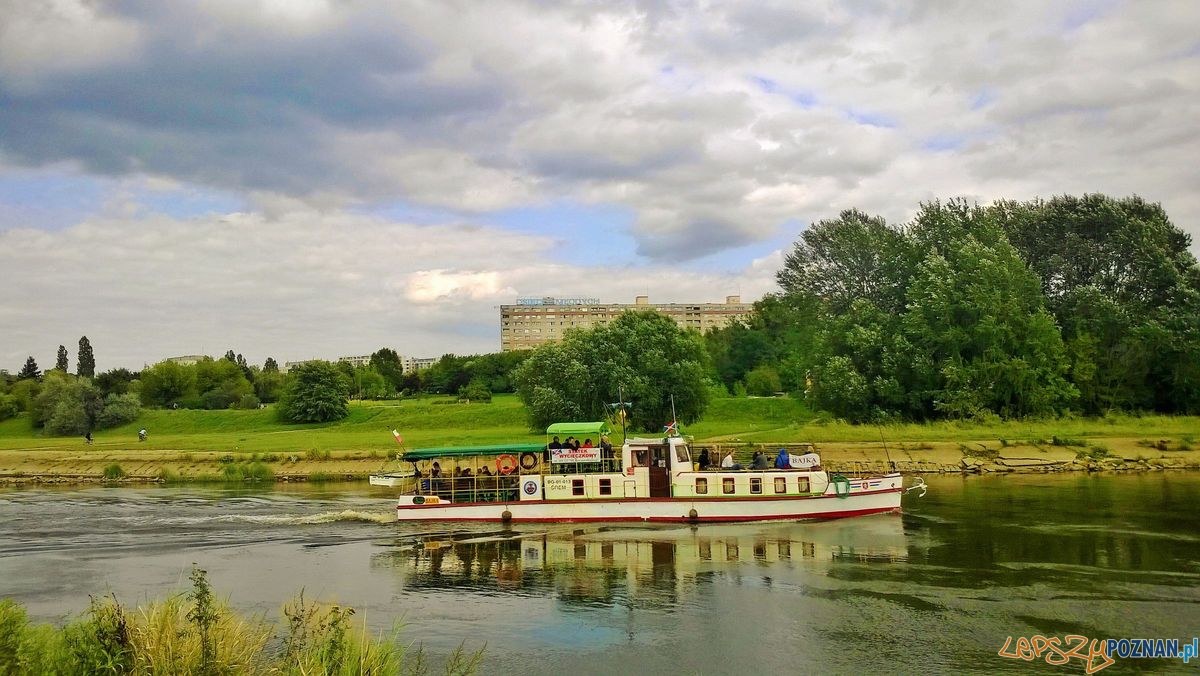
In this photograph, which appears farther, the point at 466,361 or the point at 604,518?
the point at 466,361

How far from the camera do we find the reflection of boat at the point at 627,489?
1551 inches

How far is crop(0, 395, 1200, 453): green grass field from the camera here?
2452 inches

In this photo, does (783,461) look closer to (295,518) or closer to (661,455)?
(661,455)

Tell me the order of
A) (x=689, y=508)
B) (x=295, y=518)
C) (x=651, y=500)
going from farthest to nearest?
(x=295, y=518), (x=651, y=500), (x=689, y=508)

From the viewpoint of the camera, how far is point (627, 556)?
107ft

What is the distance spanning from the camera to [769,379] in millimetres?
114750

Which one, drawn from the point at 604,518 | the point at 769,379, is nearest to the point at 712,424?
the point at 769,379

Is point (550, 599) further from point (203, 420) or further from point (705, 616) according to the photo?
point (203, 420)

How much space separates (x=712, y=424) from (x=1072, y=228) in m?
35.7

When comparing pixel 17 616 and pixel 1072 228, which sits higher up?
pixel 1072 228

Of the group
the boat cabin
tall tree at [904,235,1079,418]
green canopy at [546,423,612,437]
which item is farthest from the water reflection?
tall tree at [904,235,1079,418]

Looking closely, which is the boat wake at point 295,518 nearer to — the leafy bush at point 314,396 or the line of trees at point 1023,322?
the line of trees at point 1023,322

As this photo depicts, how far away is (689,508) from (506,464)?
8.86 meters

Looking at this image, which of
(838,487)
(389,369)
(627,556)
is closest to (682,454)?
(838,487)
